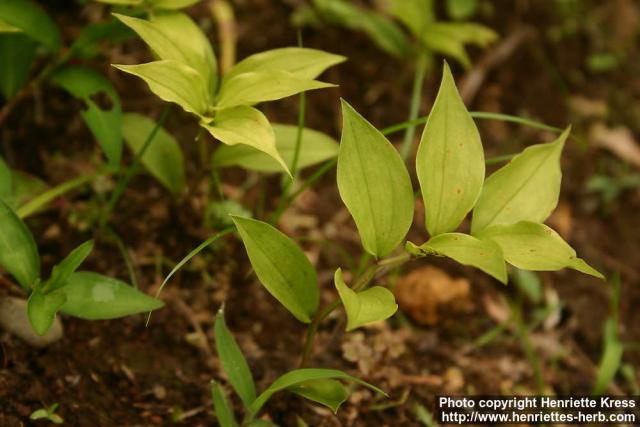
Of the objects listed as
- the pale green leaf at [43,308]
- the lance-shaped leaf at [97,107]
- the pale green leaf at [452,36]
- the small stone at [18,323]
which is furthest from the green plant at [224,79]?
the pale green leaf at [452,36]

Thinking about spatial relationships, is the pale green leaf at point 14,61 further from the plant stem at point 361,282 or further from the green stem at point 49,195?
the plant stem at point 361,282

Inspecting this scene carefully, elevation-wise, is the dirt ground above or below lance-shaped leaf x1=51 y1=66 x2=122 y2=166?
below

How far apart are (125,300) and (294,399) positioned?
47cm

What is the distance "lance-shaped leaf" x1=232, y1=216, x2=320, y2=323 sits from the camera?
1407mm

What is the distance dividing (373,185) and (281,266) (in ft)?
0.81

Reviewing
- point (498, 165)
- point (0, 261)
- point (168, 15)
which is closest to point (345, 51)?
point (498, 165)

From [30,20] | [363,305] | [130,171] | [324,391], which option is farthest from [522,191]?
[30,20]

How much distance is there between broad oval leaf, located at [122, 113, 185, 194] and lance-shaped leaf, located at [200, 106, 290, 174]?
369mm

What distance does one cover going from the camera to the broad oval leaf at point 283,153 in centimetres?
180

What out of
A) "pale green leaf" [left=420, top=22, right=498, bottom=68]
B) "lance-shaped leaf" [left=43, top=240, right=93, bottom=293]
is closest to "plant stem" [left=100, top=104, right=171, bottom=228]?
"lance-shaped leaf" [left=43, top=240, right=93, bottom=293]

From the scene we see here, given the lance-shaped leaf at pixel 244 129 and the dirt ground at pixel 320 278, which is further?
the dirt ground at pixel 320 278

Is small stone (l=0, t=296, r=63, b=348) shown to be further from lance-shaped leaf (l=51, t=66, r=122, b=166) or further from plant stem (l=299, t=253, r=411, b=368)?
plant stem (l=299, t=253, r=411, b=368)

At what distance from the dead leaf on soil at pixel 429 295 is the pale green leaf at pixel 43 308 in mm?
977

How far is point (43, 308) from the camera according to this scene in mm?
1374
